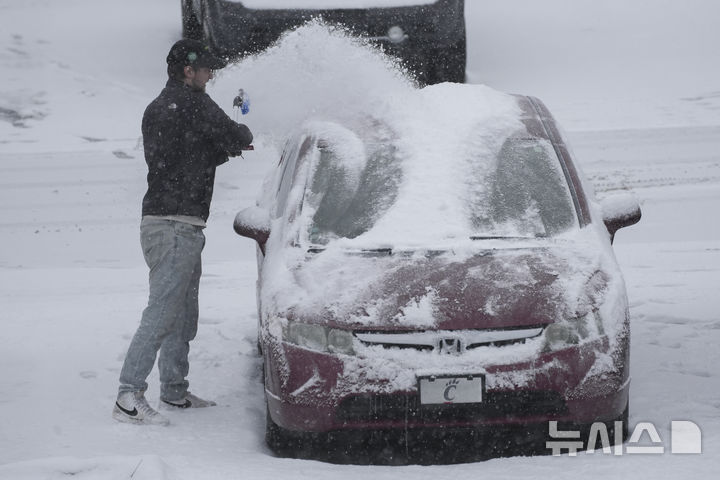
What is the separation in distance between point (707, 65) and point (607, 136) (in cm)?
393

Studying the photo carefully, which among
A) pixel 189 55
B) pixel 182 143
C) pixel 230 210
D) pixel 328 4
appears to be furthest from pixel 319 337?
pixel 328 4

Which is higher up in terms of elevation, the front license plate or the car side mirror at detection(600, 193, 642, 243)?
the car side mirror at detection(600, 193, 642, 243)

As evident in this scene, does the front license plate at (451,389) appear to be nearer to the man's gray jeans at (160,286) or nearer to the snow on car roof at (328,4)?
the man's gray jeans at (160,286)

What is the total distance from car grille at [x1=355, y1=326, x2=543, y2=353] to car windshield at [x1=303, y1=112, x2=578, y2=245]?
26.2 inches

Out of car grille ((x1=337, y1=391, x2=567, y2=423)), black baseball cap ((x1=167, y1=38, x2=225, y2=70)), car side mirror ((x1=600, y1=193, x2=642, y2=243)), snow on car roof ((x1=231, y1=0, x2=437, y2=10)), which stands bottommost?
car grille ((x1=337, y1=391, x2=567, y2=423))

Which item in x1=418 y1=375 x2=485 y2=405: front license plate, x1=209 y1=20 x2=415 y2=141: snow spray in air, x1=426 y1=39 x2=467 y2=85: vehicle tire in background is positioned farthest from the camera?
x1=426 y1=39 x2=467 y2=85: vehicle tire in background

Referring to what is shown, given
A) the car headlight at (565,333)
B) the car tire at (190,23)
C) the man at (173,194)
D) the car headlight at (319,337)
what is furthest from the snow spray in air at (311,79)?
the car headlight at (565,333)

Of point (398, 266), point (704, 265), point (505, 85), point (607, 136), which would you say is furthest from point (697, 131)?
point (398, 266)

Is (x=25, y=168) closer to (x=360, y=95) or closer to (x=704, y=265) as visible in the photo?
(x=360, y=95)

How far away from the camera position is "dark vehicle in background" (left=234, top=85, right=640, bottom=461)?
4.14m

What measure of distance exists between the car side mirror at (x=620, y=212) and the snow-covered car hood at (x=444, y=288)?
0.40 meters

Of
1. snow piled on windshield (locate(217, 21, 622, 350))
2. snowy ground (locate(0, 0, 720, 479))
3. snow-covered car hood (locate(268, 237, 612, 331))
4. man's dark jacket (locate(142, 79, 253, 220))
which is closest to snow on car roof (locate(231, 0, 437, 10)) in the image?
snowy ground (locate(0, 0, 720, 479))

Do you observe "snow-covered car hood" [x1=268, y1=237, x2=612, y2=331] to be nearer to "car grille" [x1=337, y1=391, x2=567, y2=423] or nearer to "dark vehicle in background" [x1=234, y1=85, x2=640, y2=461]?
"dark vehicle in background" [x1=234, y1=85, x2=640, y2=461]

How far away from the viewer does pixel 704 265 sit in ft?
25.7
